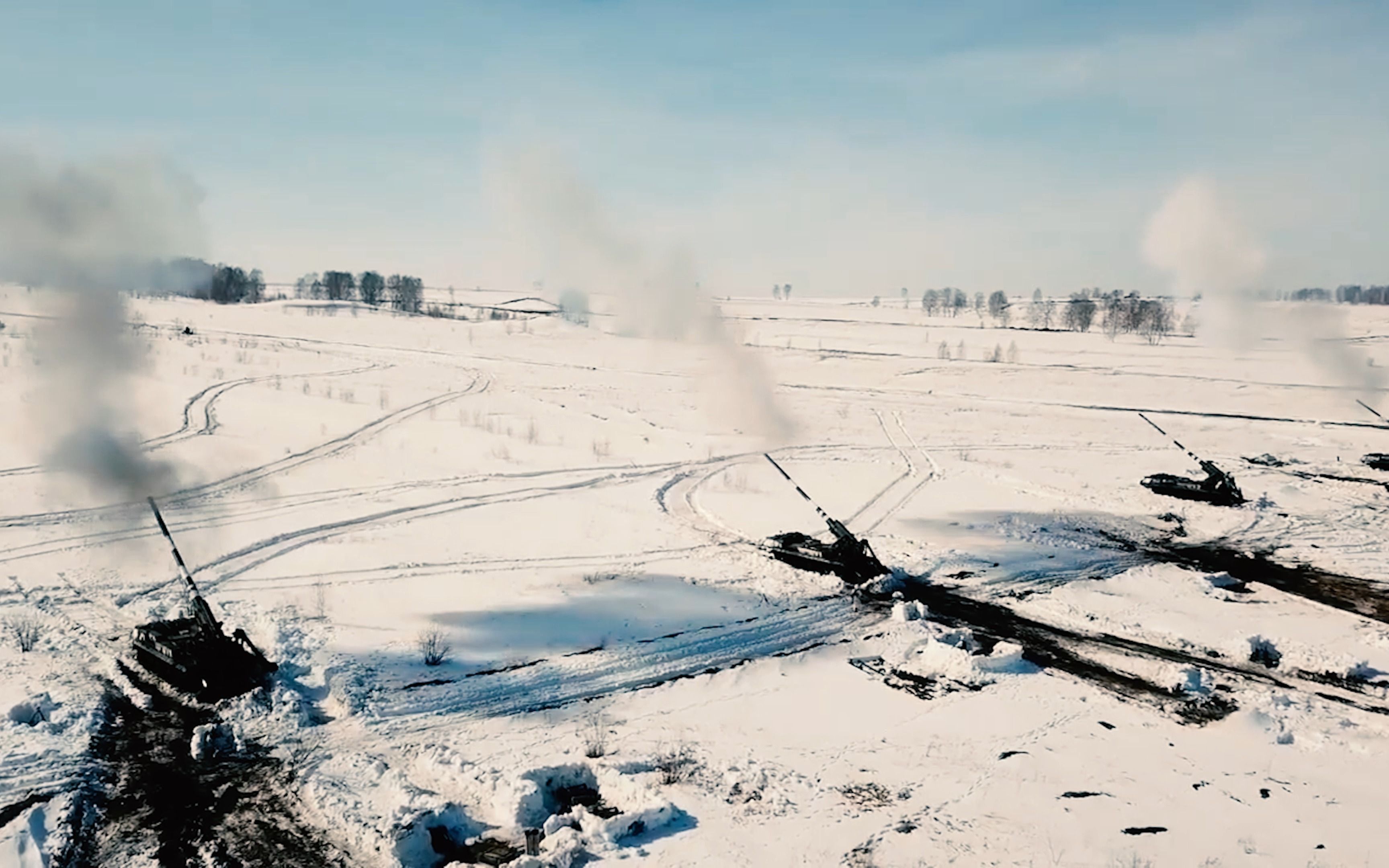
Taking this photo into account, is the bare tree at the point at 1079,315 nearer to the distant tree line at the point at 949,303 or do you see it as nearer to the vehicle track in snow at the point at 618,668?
the distant tree line at the point at 949,303

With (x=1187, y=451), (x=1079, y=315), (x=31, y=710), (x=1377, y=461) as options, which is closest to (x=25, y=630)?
(x=31, y=710)

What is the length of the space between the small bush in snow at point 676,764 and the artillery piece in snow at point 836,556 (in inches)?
350

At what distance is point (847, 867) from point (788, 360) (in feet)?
211

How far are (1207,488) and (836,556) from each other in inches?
645

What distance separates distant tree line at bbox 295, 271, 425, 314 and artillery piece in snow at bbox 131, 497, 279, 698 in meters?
117

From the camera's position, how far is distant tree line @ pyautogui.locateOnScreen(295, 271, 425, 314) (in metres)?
133

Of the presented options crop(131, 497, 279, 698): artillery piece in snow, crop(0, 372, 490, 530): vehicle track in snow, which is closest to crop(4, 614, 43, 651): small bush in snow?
crop(131, 497, 279, 698): artillery piece in snow

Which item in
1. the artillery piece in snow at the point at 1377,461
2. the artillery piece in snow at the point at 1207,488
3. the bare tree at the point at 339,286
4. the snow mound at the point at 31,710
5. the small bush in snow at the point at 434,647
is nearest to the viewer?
the snow mound at the point at 31,710

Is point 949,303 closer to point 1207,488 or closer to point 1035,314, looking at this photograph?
point 1035,314

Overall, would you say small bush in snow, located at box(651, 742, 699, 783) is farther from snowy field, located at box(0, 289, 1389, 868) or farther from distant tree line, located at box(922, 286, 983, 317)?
distant tree line, located at box(922, 286, 983, 317)

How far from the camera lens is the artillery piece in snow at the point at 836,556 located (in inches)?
830

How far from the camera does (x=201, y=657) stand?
1483cm

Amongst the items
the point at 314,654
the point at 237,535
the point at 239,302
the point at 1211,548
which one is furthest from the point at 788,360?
the point at 239,302

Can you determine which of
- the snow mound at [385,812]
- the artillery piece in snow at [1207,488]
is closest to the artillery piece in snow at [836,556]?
the snow mound at [385,812]
